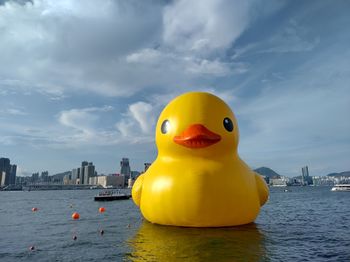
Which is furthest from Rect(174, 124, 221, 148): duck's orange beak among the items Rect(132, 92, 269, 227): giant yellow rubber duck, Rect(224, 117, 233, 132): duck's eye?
Rect(224, 117, 233, 132): duck's eye

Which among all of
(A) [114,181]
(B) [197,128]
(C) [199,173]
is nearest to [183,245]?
(C) [199,173]

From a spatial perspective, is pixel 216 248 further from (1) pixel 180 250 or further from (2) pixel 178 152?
(2) pixel 178 152

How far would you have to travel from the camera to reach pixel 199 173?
14.5 meters

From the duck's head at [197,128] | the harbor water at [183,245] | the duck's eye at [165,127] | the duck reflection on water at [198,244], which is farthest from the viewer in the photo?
the duck's eye at [165,127]

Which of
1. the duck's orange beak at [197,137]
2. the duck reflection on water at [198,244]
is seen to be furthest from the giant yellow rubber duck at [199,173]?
the duck reflection on water at [198,244]

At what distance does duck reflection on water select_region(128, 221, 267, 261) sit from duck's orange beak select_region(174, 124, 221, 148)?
419cm

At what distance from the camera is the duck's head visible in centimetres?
1471

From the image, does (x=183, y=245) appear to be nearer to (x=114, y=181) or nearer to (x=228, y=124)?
(x=228, y=124)

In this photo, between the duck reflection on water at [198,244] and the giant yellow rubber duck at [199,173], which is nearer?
the duck reflection on water at [198,244]

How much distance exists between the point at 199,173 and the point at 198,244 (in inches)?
127

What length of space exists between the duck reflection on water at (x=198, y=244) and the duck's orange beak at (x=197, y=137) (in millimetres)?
4190

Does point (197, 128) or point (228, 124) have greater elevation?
point (228, 124)

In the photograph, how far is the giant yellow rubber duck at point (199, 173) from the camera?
14.2 metres

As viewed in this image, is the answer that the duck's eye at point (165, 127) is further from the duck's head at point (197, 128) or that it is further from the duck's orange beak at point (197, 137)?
the duck's orange beak at point (197, 137)
